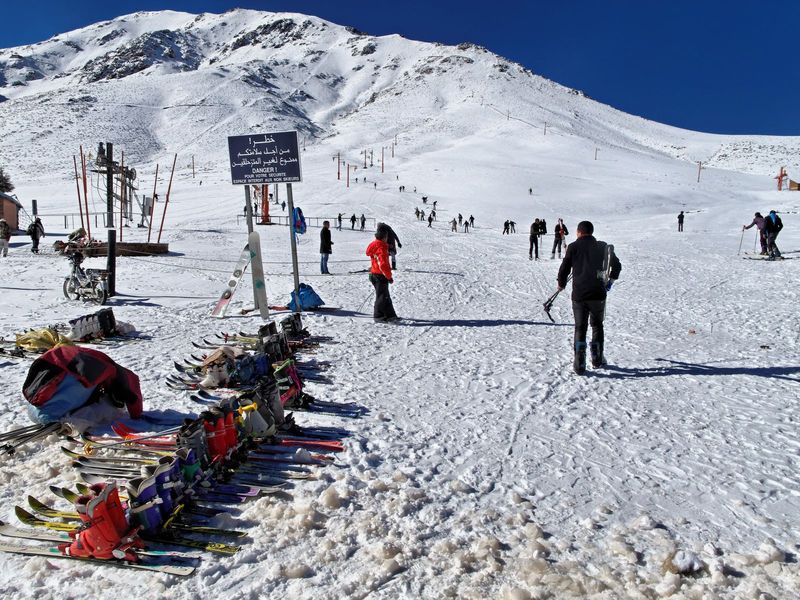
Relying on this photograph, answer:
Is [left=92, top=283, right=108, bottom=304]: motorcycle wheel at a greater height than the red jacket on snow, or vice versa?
the red jacket on snow

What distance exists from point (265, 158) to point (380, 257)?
2642 millimetres

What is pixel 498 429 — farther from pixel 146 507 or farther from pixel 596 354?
pixel 146 507

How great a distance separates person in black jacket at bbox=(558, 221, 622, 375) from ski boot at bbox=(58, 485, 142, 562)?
5.11m

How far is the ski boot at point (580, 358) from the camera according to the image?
653 centimetres

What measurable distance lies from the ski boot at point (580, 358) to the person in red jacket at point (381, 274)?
3.67 m

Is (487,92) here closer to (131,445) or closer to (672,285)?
(672,285)

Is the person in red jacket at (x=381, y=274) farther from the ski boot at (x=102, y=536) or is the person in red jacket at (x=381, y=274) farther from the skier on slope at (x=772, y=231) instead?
the skier on slope at (x=772, y=231)

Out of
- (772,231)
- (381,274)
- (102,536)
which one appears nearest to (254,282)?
(381,274)

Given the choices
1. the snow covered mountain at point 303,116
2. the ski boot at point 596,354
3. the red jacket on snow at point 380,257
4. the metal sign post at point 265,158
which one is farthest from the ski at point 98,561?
the snow covered mountain at point 303,116

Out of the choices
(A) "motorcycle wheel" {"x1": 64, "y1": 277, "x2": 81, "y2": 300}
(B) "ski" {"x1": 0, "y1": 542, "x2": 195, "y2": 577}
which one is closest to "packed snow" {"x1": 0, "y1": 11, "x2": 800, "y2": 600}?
(B) "ski" {"x1": 0, "y1": 542, "x2": 195, "y2": 577}

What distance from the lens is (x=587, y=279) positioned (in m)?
6.48

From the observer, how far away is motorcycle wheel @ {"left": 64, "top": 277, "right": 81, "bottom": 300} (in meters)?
10.9

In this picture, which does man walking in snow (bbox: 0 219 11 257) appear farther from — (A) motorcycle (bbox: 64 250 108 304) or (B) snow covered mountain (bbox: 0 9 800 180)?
(B) snow covered mountain (bbox: 0 9 800 180)

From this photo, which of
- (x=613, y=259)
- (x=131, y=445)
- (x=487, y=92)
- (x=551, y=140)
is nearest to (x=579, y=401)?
(x=613, y=259)
